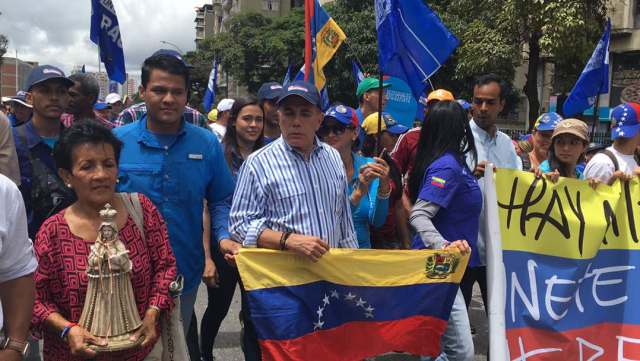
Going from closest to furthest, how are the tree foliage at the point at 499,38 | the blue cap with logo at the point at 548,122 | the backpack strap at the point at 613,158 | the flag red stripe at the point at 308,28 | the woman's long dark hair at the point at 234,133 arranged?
the backpack strap at the point at 613,158 < the woman's long dark hair at the point at 234,133 < the blue cap with logo at the point at 548,122 < the flag red stripe at the point at 308,28 < the tree foliage at the point at 499,38

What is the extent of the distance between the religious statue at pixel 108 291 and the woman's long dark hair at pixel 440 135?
1.76 meters

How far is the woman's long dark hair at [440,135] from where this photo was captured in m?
3.24

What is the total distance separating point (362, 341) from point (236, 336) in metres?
2.30

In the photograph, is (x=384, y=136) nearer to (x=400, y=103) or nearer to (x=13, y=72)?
(x=400, y=103)

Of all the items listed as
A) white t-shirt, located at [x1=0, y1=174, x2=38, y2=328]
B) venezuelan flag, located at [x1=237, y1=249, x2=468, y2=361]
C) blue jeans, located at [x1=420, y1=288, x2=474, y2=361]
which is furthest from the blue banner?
white t-shirt, located at [x1=0, y1=174, x2=38, y2=328]

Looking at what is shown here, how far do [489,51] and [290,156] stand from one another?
14935mm

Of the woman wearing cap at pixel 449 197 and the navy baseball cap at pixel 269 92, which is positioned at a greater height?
the navy baseball cap at pixel 269 92

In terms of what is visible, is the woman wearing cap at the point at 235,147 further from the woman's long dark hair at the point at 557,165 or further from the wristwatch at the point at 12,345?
the woman's long dark hair at the point at 557,165

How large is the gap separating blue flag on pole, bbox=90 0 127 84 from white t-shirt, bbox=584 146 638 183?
4.86m

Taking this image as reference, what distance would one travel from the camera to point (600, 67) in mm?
7031

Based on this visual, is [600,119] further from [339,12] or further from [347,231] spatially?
[347,231]

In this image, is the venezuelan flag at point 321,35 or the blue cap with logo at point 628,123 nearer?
the blue cap with logo at point 628,123

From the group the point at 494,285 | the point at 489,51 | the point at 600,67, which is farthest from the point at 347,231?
the point at 489,51

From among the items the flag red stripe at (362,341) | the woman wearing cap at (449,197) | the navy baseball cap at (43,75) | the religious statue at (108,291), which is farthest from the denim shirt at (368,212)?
the navy baseball cap at (43,75)
